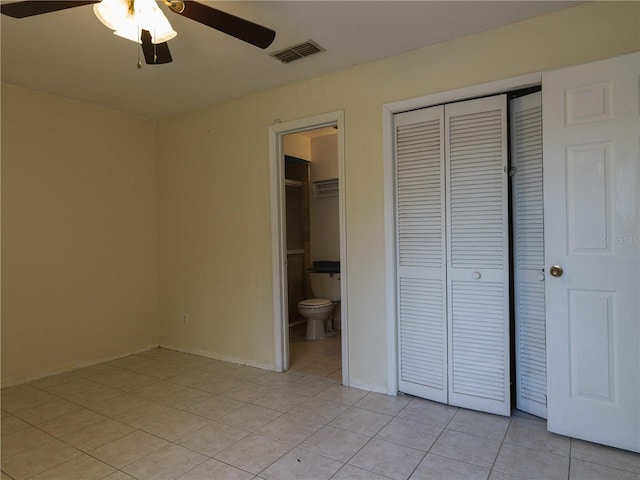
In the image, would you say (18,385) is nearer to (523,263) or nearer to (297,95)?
(297,95)

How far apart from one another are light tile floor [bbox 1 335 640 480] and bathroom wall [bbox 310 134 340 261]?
7.14 ft

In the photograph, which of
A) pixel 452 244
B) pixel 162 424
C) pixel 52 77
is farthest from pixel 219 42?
pixel 162 424

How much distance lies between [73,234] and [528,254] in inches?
151

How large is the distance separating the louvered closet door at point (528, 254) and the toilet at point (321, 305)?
2.26m

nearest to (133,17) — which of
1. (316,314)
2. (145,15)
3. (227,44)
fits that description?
(145,15)

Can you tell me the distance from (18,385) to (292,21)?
3.55m

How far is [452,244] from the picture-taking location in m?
2.66

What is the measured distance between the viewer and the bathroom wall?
5152 mm

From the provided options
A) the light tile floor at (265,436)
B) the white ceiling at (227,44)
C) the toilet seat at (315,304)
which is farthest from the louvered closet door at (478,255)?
the toilet seat at (315,304)

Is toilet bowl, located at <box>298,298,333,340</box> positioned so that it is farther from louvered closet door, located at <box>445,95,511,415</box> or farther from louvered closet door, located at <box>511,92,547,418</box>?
louvered closet door, located at <box>511,92,547,418</box>

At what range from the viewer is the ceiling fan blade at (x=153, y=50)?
1.97 meters

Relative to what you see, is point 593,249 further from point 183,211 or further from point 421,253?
point 183,211

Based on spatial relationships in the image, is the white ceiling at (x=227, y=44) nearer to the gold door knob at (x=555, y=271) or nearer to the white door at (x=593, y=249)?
the white door at (x=593, y=249)

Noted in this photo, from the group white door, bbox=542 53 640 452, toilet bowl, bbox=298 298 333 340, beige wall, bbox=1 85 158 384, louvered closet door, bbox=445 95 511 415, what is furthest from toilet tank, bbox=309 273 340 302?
white door, bbox=542 53 640 452
